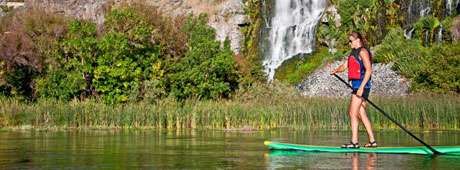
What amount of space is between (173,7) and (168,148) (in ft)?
145

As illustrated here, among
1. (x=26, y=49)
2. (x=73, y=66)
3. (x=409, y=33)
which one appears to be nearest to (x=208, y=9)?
(x=409, y=33)

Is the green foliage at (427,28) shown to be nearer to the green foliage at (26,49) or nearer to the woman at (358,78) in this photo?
the green foliage at (26,49)

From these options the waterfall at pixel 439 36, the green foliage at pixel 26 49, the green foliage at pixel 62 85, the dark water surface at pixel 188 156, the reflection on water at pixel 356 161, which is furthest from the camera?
the waterfall at pixel 439 36

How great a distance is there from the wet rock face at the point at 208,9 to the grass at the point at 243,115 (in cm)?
2705

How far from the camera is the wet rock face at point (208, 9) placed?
2265 inches

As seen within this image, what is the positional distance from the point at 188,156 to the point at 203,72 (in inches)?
986

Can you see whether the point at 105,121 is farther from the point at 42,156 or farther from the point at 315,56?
the point at 315,56

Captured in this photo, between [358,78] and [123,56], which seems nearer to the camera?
[358,78]

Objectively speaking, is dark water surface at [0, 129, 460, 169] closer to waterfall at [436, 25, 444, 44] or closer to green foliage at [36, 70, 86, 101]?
green foliage at [36, 70, 86, 101]

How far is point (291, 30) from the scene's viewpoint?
5341 cm

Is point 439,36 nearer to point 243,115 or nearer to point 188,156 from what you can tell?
point 243,115

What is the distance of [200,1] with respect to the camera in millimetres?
61719

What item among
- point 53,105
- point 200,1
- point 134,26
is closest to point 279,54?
point 200,1

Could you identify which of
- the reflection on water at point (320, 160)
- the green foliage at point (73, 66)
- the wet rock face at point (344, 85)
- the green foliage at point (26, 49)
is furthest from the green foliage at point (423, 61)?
the reflection on water at point (320, 160)
